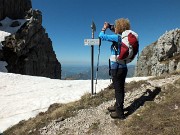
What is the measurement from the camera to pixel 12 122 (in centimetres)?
1861

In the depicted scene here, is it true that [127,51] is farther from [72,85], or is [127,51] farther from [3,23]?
[3,23]

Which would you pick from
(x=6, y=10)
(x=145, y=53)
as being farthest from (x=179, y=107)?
(x=6, y=10)

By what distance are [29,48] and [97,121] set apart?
88.1 m

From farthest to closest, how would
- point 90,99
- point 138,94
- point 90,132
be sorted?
point 90,99 → point 138,94 → point 90,132

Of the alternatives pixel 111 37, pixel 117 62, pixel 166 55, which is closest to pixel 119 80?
pixel 117 62

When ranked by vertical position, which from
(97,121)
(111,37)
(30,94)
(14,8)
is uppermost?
(14,8)

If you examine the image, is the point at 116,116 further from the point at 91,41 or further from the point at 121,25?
the point at 91,41

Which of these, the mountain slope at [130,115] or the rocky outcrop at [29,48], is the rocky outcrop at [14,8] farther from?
the mountain slope at [130,115]

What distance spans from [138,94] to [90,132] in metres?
3.93

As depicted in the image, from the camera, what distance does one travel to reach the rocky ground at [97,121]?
36.0ft

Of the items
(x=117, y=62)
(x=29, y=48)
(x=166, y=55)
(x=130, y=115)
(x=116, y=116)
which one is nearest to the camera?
(x=117, y=62)

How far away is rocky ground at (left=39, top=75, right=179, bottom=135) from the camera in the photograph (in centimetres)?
1097

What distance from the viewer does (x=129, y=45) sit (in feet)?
33.4

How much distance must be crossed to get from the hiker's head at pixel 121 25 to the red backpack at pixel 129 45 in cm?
28
